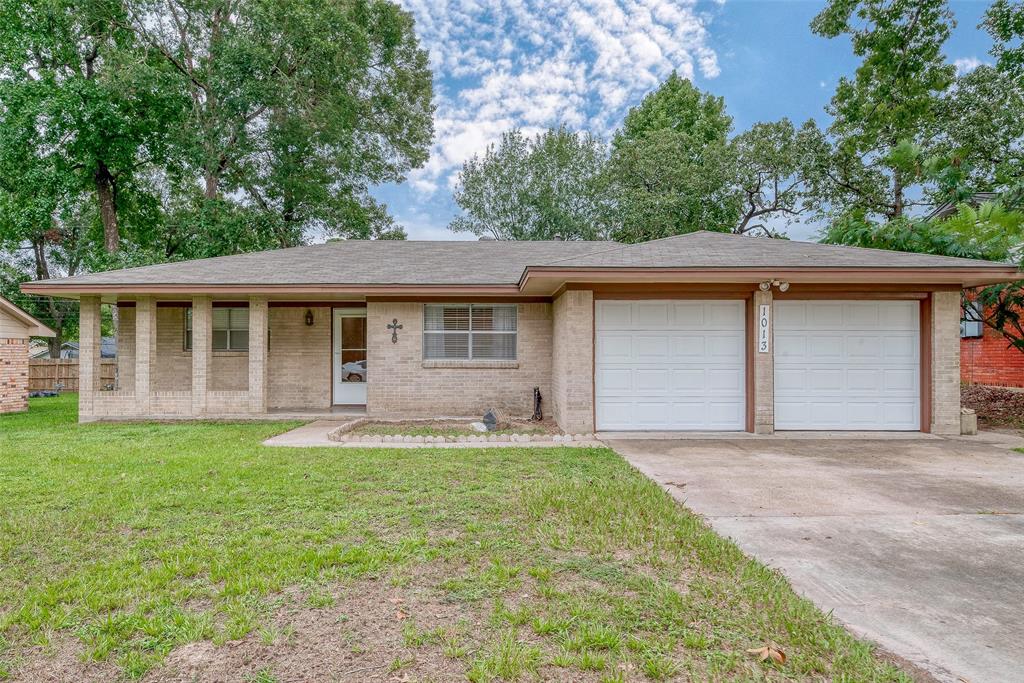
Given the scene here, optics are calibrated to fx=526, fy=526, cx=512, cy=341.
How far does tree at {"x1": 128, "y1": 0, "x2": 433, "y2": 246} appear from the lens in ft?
55.7

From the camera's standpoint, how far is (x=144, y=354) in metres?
10.1

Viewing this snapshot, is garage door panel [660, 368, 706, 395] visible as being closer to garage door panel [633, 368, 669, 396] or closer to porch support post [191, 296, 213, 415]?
garage door panel [633, 368, 669, 396]

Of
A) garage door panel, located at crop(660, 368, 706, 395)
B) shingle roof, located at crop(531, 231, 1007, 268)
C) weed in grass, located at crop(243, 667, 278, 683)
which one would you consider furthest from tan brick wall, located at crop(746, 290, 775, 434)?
weed in grass, located at crop(243, 667, 278, 683)

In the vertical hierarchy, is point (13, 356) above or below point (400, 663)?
above

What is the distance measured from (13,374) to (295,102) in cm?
1153

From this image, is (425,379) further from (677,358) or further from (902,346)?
(902,346)

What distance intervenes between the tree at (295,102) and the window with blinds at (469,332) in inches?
454

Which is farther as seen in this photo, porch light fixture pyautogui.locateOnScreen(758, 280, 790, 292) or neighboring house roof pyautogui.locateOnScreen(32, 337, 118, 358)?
neighboring house roof pyautogui.locateOnScreen(32, 337, 118, 358)

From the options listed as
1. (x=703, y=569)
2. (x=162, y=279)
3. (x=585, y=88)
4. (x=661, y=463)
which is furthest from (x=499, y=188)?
(x=703, y=569)

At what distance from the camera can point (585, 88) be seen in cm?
2508

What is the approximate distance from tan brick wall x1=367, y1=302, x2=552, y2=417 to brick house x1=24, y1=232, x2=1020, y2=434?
3 centimetres

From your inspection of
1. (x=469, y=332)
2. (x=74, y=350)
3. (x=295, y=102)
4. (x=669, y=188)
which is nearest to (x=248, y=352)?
(x=469, y=332)

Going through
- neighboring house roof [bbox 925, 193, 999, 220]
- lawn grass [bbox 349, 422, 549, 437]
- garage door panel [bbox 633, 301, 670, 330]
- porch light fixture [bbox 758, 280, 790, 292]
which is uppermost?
neighboring house roof [bbox 925, 193, 999, 220]

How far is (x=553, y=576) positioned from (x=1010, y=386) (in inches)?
618
